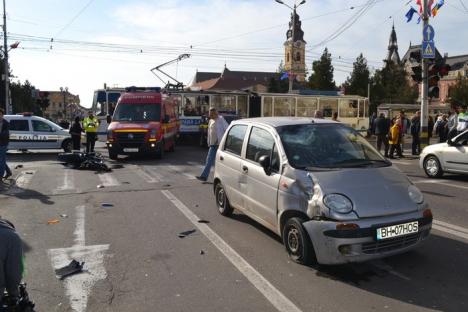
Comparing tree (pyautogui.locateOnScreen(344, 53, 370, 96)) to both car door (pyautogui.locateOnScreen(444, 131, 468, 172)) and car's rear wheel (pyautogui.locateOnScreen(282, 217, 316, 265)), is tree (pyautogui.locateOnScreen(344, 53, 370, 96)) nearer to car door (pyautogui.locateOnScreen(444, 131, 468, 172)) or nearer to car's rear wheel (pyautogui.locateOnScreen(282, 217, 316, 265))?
car door (pyautogui.locateOnScreen(444, 131, 468, 172))

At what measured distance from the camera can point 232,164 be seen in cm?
705

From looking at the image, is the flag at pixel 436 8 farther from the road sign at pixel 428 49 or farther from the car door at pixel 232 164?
the car door at pixel 232 164

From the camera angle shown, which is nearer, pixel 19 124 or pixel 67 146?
pixel 19 124

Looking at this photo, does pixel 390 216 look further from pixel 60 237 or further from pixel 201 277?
pixel 60 237

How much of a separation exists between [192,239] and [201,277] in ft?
4.88

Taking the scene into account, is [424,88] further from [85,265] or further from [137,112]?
[85,265]

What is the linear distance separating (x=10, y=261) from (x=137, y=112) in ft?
49.9

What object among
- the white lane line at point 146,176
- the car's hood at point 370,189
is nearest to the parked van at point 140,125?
the white lane line at point 146,176

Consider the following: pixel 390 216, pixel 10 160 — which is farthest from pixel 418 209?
pixel 10 160

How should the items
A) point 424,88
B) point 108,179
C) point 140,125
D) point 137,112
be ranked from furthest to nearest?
point 424,88 < point 137,112 < point 140,125 < point 108,179

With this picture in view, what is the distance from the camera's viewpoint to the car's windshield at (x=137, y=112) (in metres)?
17.7

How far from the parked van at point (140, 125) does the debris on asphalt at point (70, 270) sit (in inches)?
460

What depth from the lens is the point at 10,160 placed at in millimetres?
17578

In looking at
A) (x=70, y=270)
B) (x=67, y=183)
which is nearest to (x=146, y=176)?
(x=67, y=183)
